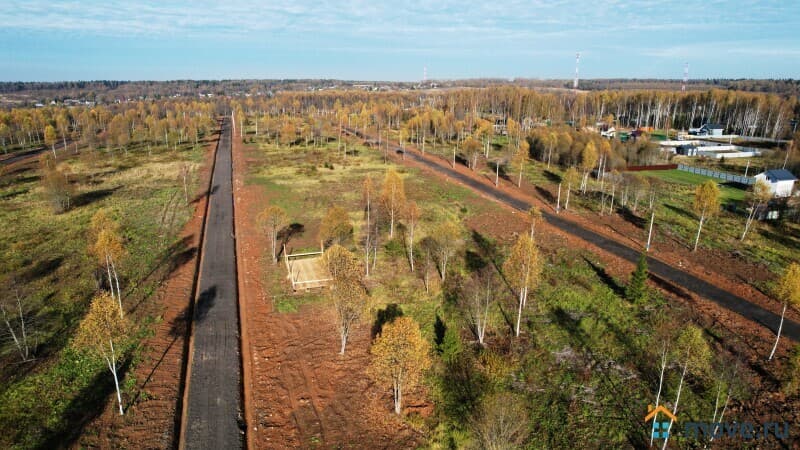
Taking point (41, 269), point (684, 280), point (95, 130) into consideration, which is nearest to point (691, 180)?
point (684, 280)

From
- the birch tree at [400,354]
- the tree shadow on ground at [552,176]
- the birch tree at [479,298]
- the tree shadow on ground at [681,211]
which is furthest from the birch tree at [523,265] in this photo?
the tree shadow on ground at [552,176]

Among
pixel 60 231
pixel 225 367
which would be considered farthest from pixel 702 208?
pixel 60 231

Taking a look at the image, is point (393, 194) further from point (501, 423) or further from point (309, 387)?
point (501, 423)

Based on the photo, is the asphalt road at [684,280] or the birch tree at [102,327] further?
the asphalt road at [684,280]

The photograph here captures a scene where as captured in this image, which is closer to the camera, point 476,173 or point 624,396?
point 624,396

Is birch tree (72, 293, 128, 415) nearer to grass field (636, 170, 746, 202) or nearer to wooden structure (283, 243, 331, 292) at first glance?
wooden structure (283, 243, 331, 292)

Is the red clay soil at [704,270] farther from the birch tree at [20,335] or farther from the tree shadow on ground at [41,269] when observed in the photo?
the tree shadow on ground at [41,269]

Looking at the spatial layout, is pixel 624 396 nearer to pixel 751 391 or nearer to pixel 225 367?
pixel 751 391
